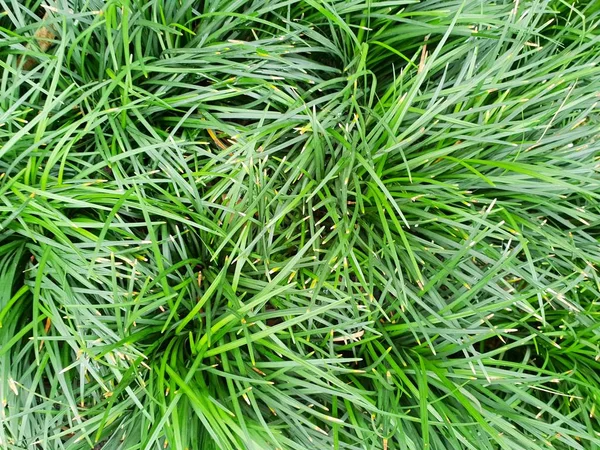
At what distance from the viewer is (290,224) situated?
1.14 metres

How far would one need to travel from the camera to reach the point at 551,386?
1.20 meters

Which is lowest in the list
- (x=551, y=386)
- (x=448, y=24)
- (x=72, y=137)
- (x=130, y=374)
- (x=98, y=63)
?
(x=551, y=386)

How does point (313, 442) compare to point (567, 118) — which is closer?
point (313, 442)

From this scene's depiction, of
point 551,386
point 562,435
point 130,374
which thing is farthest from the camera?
point 551,386

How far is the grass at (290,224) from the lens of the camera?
0.98 meters

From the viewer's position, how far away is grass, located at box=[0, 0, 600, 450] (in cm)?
98

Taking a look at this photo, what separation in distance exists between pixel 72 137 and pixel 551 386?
122 cm

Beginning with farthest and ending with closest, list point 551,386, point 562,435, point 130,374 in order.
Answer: point 551,386, point 562,435, point 130,374

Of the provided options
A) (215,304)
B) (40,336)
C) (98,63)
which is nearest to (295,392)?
(215,304)

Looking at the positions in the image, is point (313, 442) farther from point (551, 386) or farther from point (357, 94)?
point (357, 94)

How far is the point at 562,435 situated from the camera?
1.09 metres

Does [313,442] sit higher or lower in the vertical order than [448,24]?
lower

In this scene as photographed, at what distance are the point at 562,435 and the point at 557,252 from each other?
0.40 meters

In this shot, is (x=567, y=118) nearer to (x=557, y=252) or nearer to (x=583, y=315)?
(x=557, y=252)
